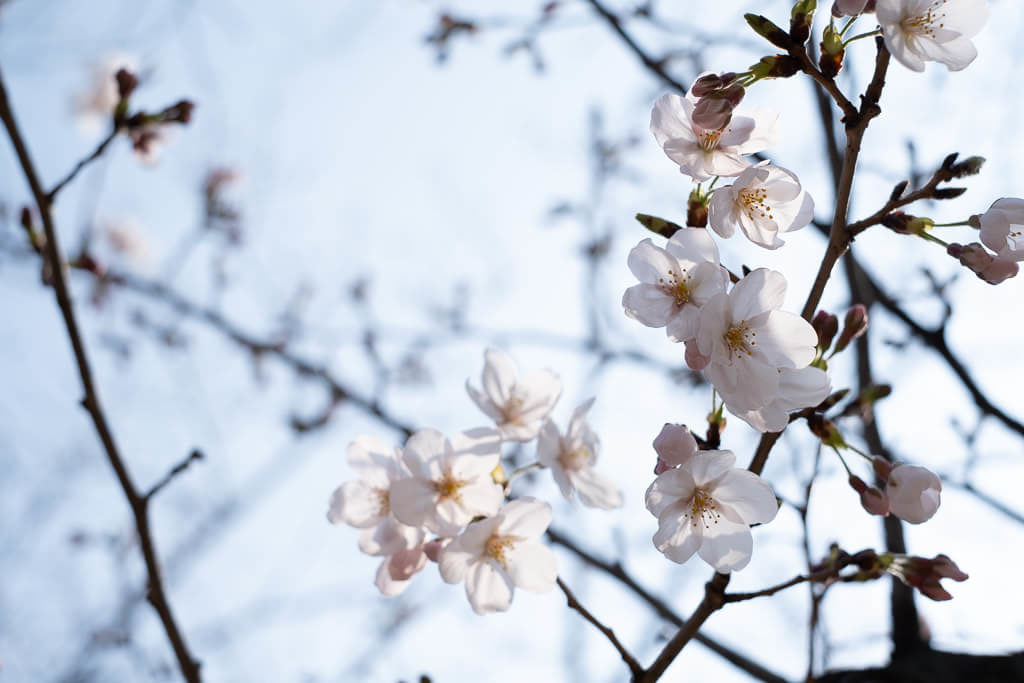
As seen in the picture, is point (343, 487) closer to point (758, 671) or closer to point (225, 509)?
point (758, 671)

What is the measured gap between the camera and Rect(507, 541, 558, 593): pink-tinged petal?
1233mm

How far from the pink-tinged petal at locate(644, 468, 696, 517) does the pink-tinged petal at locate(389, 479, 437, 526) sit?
335mm

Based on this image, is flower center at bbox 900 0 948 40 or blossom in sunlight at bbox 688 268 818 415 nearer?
blossom in sunlight at bbox 688 268 818 415

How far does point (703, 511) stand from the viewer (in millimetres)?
1113

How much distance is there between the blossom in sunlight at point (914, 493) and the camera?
1031mm

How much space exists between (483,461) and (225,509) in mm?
4975

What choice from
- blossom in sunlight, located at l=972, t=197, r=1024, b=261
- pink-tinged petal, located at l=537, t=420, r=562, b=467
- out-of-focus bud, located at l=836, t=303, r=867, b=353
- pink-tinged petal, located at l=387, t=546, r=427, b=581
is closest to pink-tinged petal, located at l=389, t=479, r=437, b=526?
pink-tinged petal, located at l=387, t=546, r=427, b=581

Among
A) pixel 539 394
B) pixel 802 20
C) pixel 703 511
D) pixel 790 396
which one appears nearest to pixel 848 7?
pixel 802 20

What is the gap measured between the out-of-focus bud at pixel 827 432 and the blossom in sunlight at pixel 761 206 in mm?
270

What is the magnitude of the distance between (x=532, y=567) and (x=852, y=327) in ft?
2.11

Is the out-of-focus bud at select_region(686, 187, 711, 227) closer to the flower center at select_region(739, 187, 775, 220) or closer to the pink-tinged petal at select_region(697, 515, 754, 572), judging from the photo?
the flower center at select_region(739, 187, 775, 220)

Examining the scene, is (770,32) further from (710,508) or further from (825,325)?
(710,508)

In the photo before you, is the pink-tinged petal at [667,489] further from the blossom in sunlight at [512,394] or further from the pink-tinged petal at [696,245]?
the blossom in sunlight at [512,394]

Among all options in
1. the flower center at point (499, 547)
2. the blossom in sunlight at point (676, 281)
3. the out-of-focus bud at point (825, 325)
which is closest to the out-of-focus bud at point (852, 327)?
the out-of-focus bud at point (825, 325)
